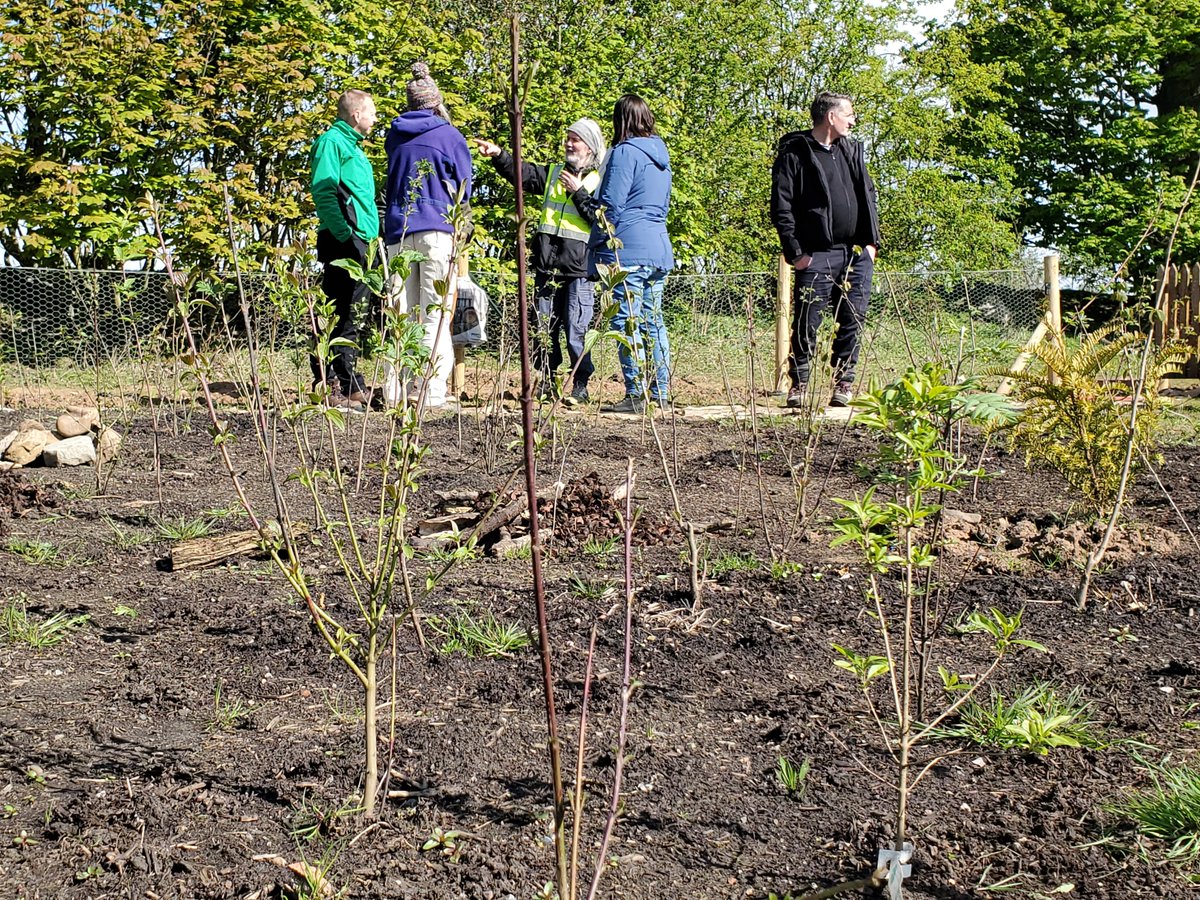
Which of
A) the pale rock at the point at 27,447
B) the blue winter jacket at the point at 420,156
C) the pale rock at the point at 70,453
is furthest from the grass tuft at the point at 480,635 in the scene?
the blue winter jacket at the point at 420,156

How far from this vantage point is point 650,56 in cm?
1644

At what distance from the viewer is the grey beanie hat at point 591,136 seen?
7320 millimetres

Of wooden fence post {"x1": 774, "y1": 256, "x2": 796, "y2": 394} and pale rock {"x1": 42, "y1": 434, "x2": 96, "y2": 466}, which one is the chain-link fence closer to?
wooden fence post {"x1": 774, "y1": 256, "x2": 796, "y2": 394}

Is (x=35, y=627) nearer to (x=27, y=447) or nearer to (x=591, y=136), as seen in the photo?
(x=27, y=447)

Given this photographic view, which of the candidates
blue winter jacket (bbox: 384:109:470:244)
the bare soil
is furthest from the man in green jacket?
the bare soil

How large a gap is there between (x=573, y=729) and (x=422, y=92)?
16.9 ft

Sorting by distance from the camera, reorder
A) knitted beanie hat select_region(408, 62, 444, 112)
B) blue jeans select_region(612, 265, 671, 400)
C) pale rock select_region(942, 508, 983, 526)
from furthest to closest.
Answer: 1. knitted beanie hat select_region(408, 62, 444, 112)
2. pale rock select_region(942, 508, 983, 526)
3. blue jeans select_region(612, 265, 671, 400)

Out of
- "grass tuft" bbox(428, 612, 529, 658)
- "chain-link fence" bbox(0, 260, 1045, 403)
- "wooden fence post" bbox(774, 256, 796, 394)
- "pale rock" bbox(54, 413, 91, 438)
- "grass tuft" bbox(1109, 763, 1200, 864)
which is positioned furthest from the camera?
"wooden fence post" bbox(774, 256, 796, 394)

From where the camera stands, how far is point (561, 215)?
24.2 feet

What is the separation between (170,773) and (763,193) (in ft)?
52.3

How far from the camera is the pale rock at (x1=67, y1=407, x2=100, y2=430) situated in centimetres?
683

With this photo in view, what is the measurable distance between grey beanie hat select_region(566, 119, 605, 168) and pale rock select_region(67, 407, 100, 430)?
3.35 meters

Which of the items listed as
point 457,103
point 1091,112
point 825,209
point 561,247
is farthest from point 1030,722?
point 1091,112

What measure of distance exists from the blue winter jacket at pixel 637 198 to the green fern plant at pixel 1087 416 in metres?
3.24
